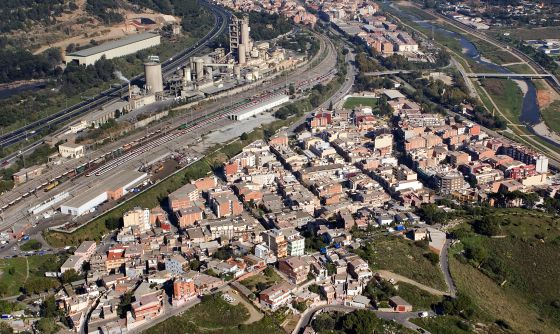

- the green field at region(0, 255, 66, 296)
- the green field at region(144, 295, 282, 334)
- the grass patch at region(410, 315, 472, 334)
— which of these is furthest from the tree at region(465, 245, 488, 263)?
the green field at region(0, 255, 66, 296)

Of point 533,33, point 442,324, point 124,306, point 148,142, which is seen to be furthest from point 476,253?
point 533,33

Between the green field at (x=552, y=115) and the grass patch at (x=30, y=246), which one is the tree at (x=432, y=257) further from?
the green field at (x=552, y=115)

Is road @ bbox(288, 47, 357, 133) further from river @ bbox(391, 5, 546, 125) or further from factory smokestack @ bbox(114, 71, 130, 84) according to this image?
factory smokestack @ bbox(114, 71, 130, 84)

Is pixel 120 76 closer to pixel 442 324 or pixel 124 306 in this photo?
pixel 124 306

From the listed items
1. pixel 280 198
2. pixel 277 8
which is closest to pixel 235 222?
pixel 280 198

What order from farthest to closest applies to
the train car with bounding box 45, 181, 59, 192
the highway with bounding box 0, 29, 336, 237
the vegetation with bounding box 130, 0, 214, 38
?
1. the vegetation with bounding box 130, 0, 214, 38
2. the train car with bounding box 45, 181, 59, 192
3. the highway with bounding box 0, 29, 336, 237
